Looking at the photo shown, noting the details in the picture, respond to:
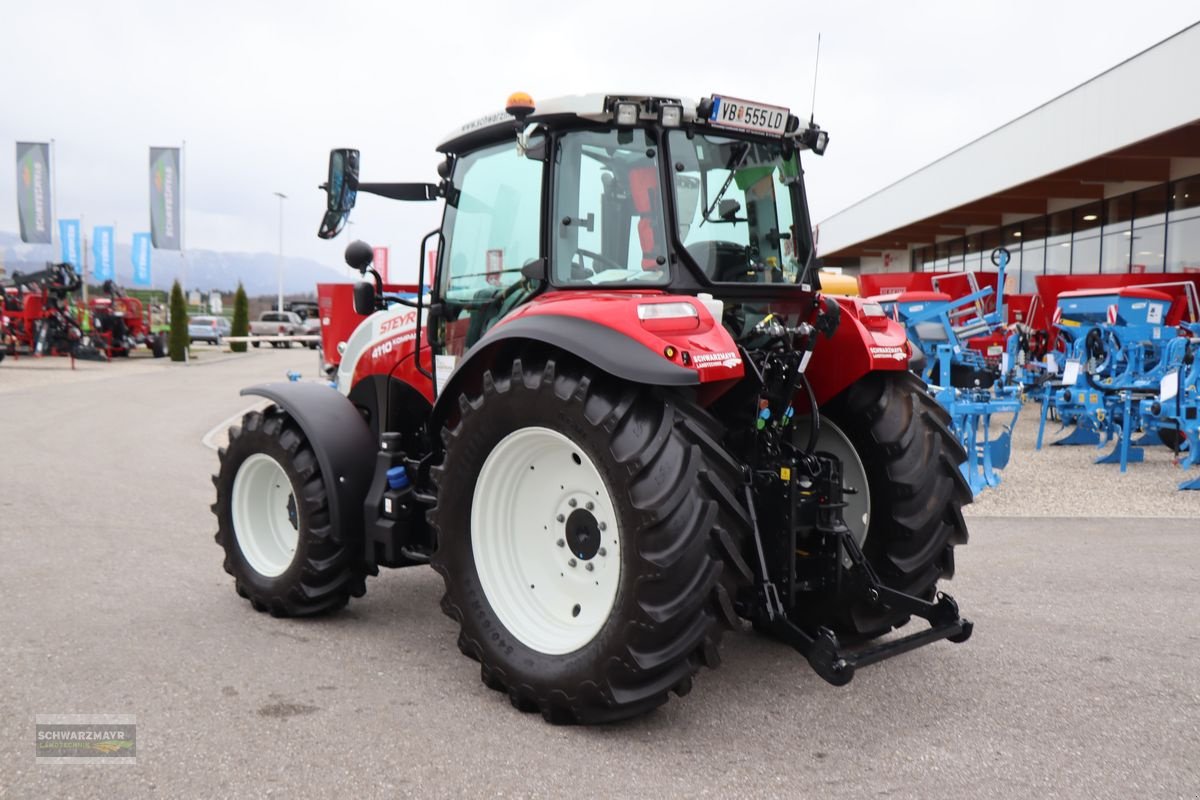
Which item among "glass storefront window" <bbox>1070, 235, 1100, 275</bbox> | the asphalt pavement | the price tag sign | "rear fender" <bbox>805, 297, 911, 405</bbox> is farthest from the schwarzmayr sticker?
"glass storefront window" <bbox>1070, 235, 1100, 275</bbox>

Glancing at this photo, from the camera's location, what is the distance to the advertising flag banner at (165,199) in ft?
110

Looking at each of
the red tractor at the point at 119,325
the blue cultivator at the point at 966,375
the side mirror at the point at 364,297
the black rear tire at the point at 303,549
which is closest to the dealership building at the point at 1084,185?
the blue cultivator at the point at 966,375

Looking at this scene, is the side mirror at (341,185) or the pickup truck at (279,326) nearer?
the side mirror at (341,185)

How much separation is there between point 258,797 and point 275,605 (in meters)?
1.81

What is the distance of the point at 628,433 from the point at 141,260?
45.3m

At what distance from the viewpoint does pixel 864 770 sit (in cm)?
300

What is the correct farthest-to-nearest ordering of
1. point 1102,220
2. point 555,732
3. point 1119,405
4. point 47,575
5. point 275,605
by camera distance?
1. point 1102,220
2. point 1119,405
3. point 47,575
4. point 275,605
5. point 555,732

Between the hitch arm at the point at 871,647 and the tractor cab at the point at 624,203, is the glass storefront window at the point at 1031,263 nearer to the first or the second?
the tractor cab at the point at 624,203

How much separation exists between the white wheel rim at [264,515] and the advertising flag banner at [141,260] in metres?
41.0

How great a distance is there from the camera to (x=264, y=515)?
4.82 metres

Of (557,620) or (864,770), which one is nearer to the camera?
(864,770)

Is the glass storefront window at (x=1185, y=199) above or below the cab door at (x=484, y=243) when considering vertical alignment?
above

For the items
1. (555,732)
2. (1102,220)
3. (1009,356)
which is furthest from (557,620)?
(1102,220)

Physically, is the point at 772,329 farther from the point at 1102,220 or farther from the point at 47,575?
the point at 1102,220
